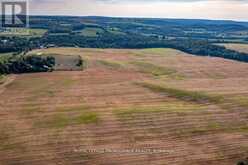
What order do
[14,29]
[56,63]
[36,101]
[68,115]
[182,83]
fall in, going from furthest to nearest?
[14,29], [56,63], [182,83], [36,101], [68,115]

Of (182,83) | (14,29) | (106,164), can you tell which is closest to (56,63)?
(182,83)

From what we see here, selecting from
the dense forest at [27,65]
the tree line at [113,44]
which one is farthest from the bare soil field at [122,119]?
the tree line at [113,44]

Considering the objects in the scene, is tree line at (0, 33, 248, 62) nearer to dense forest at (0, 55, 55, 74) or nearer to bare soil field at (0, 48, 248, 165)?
dense forest at (0, 55, 55, 74)

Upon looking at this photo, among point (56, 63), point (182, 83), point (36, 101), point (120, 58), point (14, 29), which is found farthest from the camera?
point (14, 29)

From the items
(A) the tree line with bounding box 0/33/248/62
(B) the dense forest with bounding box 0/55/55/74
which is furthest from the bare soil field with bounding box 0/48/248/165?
(A) the tree line with bounding box 0/33/248/62

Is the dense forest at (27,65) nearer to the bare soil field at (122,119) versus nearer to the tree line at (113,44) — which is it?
the bare soil field at (122,119)

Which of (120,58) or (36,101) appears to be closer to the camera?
(36,101)

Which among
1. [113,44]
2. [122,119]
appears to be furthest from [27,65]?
[113,44]

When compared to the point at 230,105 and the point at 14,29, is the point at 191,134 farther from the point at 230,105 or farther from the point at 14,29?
the point at 14,29
